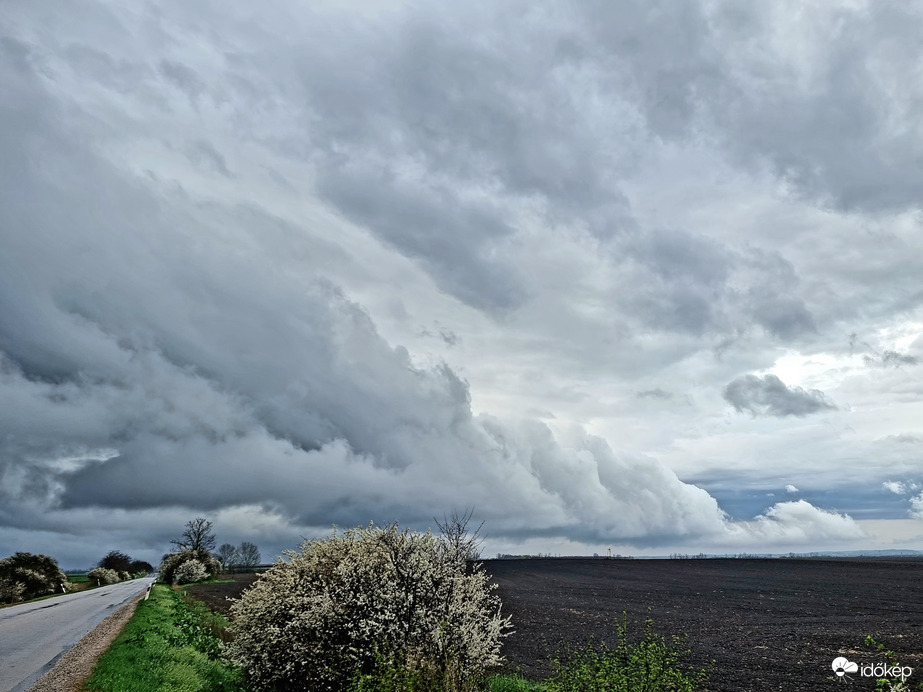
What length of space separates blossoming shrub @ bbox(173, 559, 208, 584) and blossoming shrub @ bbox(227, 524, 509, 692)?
8047 cm

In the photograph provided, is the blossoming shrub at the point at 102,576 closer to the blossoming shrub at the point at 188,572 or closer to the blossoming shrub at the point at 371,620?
the blossoming shrub at the point at 188,572

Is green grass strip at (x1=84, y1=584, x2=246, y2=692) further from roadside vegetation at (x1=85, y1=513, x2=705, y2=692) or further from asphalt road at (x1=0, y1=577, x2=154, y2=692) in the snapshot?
asphalt road at (x1=0, y1=577, x2=154, y2=692)

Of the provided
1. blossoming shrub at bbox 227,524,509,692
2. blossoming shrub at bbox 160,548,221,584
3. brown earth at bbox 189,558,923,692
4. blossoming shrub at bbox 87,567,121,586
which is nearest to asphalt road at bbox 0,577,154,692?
blossoming shrub at bbox 227,524,509,692

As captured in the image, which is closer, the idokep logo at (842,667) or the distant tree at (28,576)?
the idokep logo at (842,667)

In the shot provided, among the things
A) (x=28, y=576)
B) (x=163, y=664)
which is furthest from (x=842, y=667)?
(x=28, y=576)

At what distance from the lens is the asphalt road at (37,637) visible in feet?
60.3

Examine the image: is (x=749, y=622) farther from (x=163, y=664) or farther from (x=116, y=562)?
(x=116, y=562)

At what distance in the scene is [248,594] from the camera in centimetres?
1812

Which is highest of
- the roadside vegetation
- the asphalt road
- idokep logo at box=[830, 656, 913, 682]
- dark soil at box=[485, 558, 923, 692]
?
the roadside vegetation

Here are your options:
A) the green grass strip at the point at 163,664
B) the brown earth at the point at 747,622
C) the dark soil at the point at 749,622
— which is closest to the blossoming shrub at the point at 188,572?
the brown earth at the point at 747,622

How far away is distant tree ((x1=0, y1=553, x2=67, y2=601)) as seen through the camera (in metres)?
52.6

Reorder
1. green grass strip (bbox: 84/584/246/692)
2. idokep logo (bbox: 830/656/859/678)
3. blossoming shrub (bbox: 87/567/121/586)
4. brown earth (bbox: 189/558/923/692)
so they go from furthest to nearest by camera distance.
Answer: blossoming shrub (bbox: 87/567/121/586), brown earth (bbox: 189/558/923/692), idokep logo (bbox: 830/656/859/678), green grass strip (bbox: 84/584/246/692)

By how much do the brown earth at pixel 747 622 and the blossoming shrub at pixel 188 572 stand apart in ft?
71.0

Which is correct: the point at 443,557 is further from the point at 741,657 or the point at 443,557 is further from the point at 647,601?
the point at 647,601
